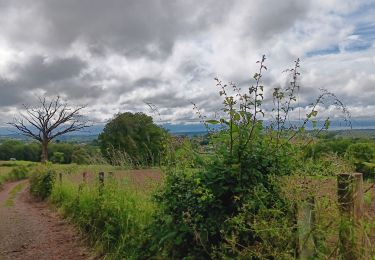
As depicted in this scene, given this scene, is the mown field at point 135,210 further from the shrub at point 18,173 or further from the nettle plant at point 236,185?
the shrub at point 18,173

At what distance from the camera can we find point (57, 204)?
662 inches

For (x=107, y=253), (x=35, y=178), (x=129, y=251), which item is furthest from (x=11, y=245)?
(x=35, y=178)

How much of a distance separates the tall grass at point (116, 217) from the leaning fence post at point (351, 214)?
139 inches

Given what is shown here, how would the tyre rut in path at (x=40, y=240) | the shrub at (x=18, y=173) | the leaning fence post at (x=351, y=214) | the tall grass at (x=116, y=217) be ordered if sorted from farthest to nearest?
the shrub at (x=18, y=173) < the tyre rut in path at (x=40, y=240) < the tall grass at (x=116, y=217) < the leaning fence post at (x=351, y=214)

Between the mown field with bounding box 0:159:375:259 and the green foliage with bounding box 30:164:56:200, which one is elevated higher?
the mown field with bounding box 0:159:375:259

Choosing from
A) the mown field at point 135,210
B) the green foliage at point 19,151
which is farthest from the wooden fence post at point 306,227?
the green foliage at point 19,151

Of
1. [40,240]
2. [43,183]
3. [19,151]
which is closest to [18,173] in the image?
[43,183]

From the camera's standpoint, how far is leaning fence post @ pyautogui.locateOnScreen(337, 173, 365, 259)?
11.7 ft

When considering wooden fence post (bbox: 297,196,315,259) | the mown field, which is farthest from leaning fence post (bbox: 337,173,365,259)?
wooden fence post (bbox: 297,196,315,259)

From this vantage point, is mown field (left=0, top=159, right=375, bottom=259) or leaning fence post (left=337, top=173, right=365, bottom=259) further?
mown field (left=0, top=159, right=375, bottom=259)

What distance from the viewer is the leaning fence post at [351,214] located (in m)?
3.55

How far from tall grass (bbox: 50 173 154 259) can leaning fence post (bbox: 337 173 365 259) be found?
3.52 metres

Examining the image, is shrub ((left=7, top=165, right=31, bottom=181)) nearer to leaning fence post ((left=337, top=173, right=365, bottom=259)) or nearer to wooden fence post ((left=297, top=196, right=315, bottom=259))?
wooden fence post ((left=297, top=196, right=315, bottom=259))

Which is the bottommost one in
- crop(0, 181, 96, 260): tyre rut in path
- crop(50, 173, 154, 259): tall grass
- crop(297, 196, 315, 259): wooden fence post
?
crop(0, 181, 96, 260): tyre rut in path
